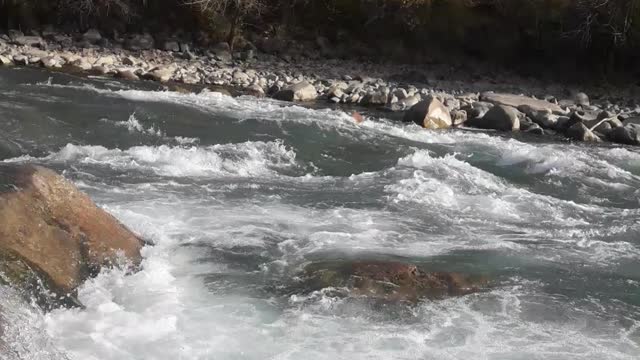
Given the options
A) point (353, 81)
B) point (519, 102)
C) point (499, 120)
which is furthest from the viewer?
point (353, 81)

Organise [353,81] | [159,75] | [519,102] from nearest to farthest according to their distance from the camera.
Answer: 1. [159,75]
2. [519,102]
3. [353,81]

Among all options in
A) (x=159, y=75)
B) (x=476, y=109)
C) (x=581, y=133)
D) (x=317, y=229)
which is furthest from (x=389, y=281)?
(x=159, y=75)

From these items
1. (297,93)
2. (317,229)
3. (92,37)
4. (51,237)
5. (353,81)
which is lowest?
(92,37)

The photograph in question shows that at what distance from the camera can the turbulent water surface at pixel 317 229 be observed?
542 cm

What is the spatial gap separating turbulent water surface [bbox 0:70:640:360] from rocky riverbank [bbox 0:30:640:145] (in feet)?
5.73

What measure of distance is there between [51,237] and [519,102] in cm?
1545

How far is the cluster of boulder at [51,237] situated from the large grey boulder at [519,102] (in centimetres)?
1403

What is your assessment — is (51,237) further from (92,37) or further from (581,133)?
(92,37)

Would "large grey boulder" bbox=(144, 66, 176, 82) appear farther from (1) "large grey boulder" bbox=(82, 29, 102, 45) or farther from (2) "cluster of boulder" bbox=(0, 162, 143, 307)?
(2) "cluster of boulder" bbox=(0, 162, 143, 307)

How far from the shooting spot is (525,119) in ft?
56.5

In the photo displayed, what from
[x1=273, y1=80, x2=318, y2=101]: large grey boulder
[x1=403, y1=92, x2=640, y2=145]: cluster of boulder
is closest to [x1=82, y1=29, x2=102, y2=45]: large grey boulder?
[x1=273, y1=80, x2=318, y2=101]: large grey boulder

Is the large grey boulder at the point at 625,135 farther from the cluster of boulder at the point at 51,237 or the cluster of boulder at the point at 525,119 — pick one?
the cluster of boulder at the point at 51,237

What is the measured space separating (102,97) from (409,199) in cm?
802

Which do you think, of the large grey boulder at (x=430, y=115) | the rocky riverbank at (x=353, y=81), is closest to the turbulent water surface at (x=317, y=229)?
the large grey boulder at (x=430, y=115)
